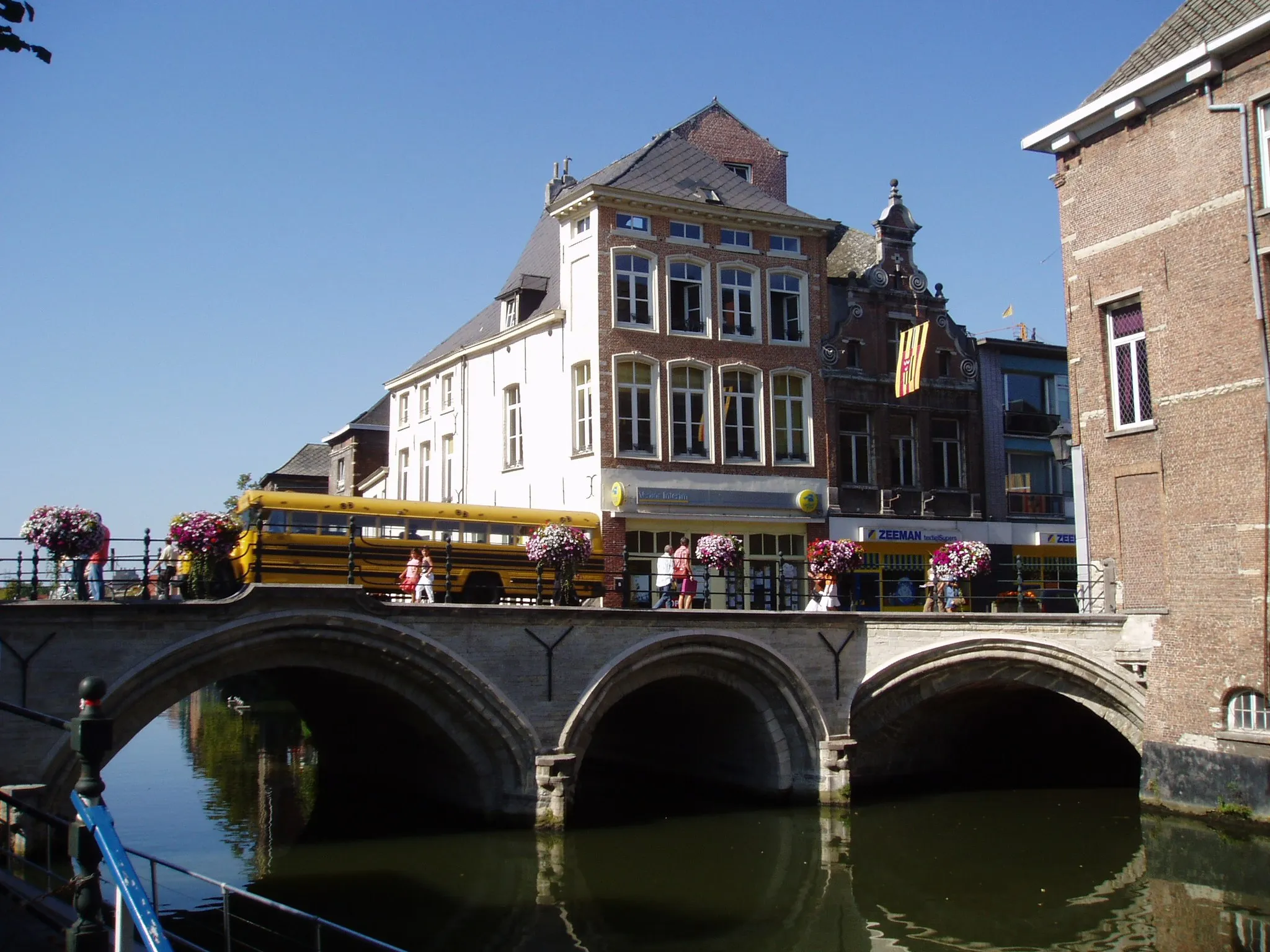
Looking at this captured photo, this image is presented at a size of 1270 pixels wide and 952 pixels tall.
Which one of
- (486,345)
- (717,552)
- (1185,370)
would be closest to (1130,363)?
(1185,370)

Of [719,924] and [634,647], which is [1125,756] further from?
[719,924]

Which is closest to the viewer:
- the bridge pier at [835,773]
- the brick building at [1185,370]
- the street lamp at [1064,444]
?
the brick building at [1185,370]

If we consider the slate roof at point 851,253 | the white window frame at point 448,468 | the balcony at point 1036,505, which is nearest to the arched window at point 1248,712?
the balcony at point 1036,505

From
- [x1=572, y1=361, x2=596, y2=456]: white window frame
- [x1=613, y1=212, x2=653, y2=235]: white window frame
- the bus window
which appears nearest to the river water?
the bus window

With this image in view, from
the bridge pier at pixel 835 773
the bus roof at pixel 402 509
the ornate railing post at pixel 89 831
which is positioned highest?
the bus roof at pixel 402 509

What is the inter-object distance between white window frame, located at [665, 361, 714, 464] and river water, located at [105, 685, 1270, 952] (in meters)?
8.75

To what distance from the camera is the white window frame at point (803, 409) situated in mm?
27094

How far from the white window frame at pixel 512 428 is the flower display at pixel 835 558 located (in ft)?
33.3

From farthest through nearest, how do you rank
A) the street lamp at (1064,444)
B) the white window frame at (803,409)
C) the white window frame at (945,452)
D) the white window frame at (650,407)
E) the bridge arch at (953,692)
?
the white window frame at (945,452) < the white window frame at (803,409) < the white window frame at (650,407) < the street lamp at (1064,444) < the bridge arch at (953,692)

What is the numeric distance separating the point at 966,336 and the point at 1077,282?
9306mm

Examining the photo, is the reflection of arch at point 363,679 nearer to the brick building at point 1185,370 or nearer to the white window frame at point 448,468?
the brick building at point 1185,370

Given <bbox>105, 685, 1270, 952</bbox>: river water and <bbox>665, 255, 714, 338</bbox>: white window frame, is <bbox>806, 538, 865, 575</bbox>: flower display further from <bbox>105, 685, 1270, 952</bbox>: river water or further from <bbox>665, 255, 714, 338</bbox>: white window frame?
<bbox>665, 255, 714, 338</bbox>: white window frame

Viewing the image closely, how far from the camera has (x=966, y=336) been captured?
30.0 m

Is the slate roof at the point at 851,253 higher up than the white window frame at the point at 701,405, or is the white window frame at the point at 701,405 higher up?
the slate roof at the point at 851,253
